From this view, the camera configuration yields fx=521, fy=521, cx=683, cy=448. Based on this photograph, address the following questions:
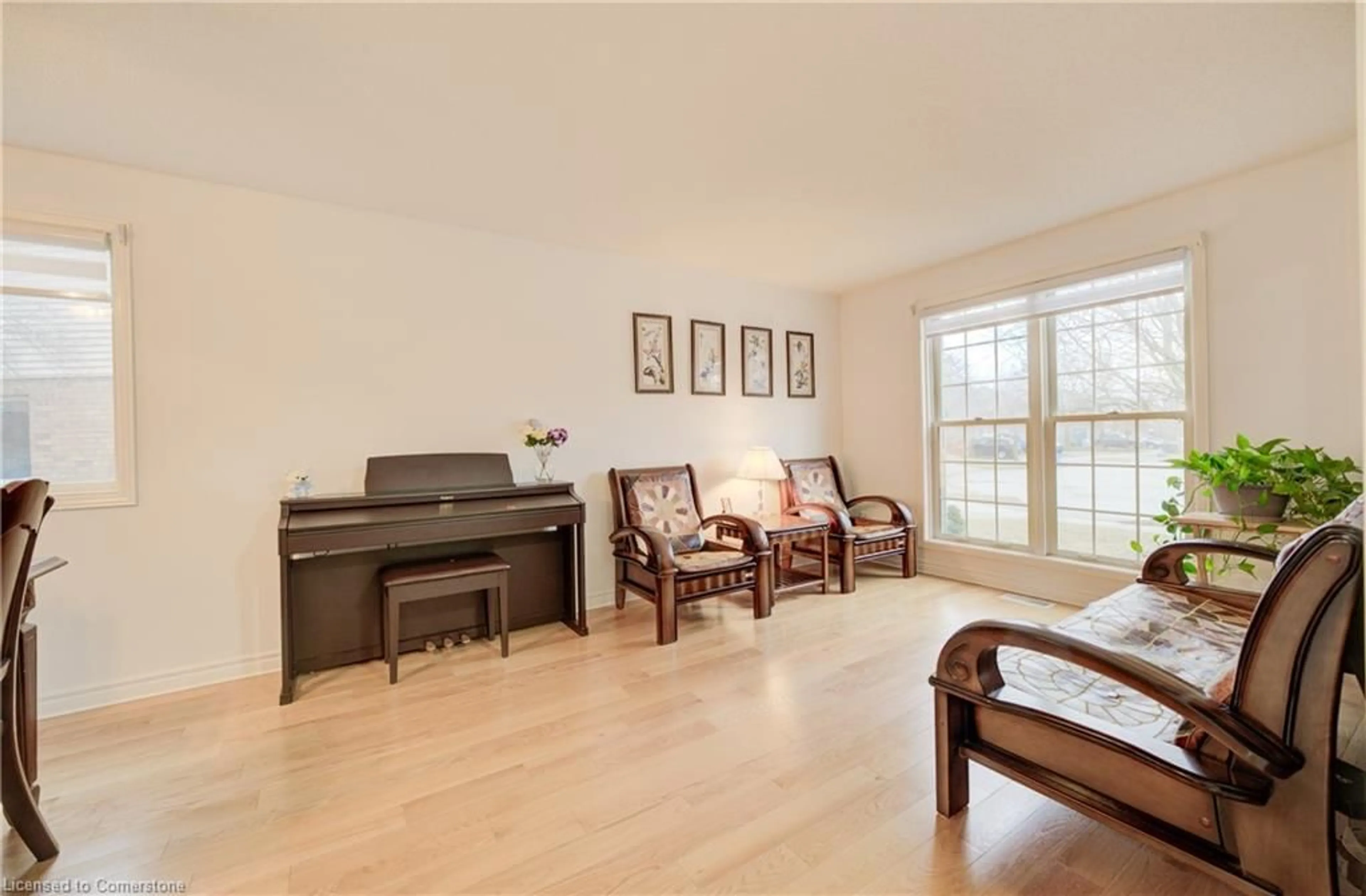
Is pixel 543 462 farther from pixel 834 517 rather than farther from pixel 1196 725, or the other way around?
pixel 1196 725

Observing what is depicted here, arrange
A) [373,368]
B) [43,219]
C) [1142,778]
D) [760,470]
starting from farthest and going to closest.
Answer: [760,470]
[373,368]
[43,219]
[1142,778]

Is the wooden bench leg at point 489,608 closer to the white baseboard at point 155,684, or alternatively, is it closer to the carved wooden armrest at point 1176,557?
the white baseboard at point 155,684

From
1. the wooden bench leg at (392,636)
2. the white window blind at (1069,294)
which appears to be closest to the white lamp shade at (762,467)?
the white window blind at (1069,294)

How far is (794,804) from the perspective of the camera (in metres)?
1.67

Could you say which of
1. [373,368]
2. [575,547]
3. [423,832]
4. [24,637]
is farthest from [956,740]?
[373,368]

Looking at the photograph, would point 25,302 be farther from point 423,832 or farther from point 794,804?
point 794,804

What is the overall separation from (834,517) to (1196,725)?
289 centimetres

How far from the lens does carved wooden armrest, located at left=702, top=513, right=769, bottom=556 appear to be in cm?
344

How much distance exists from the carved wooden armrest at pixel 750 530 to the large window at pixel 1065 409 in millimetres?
1847

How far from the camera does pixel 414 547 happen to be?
118 inches

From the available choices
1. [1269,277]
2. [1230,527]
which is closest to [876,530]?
[1230,527]

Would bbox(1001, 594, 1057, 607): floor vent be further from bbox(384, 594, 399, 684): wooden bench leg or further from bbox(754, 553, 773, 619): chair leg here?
Result: bbox(384, 594, 399, 684): wooden bench leg

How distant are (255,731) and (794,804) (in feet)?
7.19

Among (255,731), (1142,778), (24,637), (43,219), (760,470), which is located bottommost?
(255,731)
